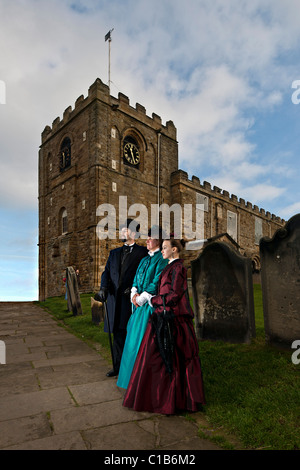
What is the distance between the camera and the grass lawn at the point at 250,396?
2.17 m

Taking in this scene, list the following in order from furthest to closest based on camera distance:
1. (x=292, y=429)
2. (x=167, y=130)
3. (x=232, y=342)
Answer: (x=167, y=130), (x=232, y=342), (x=292, y=429)

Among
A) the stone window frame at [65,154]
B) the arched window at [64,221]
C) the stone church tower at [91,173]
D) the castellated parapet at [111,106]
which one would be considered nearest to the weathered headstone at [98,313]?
the stone church tower at [91,173]

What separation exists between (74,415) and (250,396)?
1729 mm

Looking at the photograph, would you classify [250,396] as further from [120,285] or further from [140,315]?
[120,285]

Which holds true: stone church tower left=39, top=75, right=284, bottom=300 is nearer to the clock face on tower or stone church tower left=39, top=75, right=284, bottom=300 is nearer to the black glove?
the clock face on tower

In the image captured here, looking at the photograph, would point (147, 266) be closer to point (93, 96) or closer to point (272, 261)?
point (272, 261)

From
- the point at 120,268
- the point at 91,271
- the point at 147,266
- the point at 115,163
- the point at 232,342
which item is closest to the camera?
the point at 147,266

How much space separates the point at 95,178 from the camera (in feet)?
58.4

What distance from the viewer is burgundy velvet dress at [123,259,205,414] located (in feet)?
8.56

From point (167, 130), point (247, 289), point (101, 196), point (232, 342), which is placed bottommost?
point (232, 342)

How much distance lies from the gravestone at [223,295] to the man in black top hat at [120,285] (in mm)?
1754
